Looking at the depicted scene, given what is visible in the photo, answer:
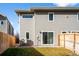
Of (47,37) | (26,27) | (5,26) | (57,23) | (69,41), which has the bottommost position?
(69,41)

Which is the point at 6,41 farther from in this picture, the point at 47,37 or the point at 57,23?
the point at 57,23

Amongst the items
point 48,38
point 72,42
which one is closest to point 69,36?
point 72,42

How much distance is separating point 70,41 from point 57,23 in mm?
4541

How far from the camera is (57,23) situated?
21062 mm

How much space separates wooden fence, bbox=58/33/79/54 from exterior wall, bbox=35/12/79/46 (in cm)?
91

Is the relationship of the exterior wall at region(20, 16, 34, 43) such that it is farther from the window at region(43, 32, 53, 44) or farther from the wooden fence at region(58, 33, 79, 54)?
the wooden fence at region(58, 33, 79, 54)

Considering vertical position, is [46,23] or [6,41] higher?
[46,23]

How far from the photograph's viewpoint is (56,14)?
2094cm

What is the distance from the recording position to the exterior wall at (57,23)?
20.3 m

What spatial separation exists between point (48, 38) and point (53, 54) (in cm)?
565

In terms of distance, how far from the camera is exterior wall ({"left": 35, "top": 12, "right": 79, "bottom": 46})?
20.3m

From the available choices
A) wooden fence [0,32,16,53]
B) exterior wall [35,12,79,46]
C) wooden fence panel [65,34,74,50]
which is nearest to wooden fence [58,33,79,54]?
wooden fence panel [65,34,74,50]

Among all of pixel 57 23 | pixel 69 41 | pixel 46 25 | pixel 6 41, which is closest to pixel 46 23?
pixel 46 25

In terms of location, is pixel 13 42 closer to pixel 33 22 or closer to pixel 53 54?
pixel 33 22
